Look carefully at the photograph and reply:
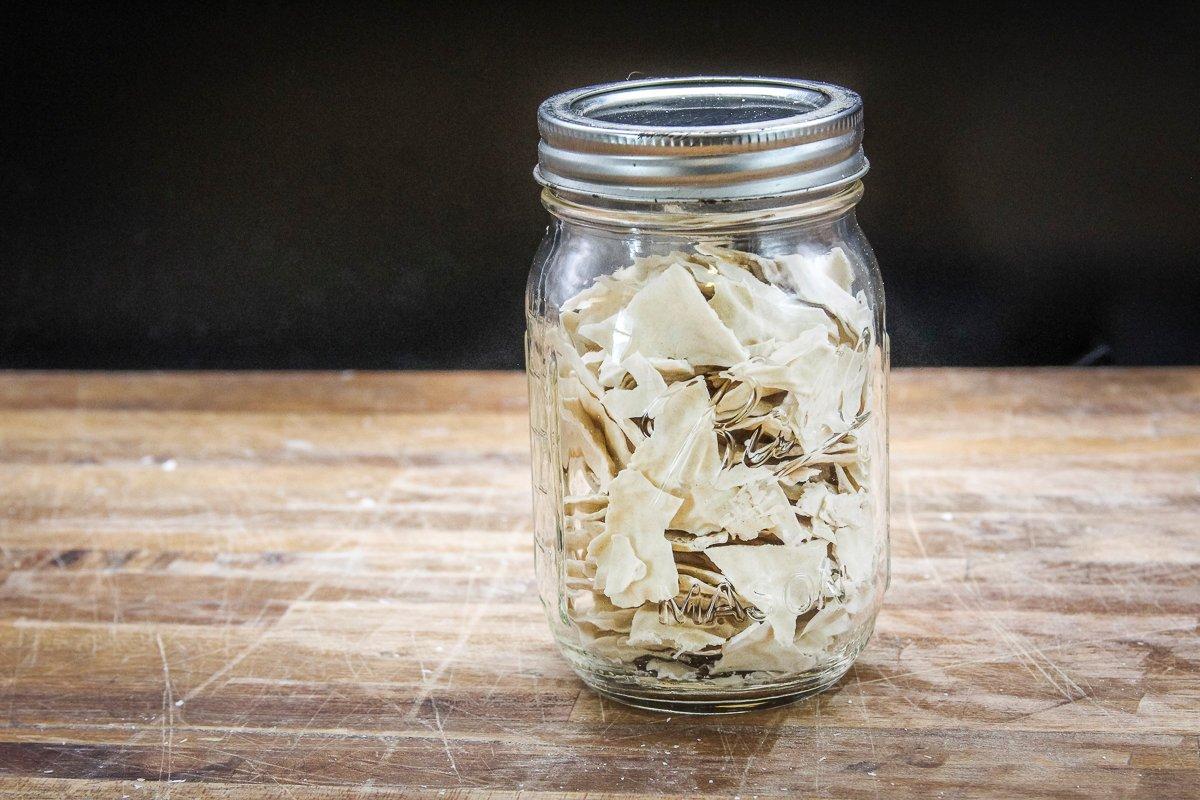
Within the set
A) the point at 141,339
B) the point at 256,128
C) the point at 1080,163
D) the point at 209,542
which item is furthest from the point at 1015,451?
the point at 141,339

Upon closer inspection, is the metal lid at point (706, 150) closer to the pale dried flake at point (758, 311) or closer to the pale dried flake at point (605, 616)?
the pale dried flake at point (758, 311)

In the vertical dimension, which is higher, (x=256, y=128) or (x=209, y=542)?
(x=256, y=128)

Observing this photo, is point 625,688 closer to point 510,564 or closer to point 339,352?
point 510,564

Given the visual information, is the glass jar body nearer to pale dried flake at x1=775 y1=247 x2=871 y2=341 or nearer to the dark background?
pale dried flake at x1=775 y1=247 x2=871 y2=341

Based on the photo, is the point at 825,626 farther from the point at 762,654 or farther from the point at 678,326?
the point at 678,326

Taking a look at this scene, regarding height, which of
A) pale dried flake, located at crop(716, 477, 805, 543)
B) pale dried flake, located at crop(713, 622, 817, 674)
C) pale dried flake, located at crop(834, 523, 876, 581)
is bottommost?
pale dried flake, located at crop(713, 622, 817, 674)

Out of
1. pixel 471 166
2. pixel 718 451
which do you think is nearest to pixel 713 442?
pixel 718 451

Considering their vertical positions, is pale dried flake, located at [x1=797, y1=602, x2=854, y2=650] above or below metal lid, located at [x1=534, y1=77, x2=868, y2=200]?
below

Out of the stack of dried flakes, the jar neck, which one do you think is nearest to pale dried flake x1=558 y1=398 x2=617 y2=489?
the stack of dried flakes
